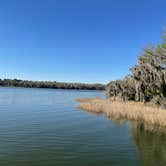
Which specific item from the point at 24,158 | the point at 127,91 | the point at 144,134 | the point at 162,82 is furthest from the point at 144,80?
the point at 24,158

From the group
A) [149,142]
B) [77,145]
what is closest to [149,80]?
[149,142]

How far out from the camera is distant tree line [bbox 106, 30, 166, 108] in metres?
38.2

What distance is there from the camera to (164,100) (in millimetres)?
37281

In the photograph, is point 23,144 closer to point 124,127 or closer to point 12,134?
point 12,134

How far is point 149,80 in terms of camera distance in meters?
40.3

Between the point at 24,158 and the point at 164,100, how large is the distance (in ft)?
91.2

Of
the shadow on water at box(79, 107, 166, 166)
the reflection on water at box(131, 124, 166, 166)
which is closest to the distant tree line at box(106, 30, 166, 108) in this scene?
the shadow on water at box(79, 107, 166, 166)

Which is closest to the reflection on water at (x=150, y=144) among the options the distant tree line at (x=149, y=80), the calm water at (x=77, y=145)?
the calm water at (x=77, y=145)

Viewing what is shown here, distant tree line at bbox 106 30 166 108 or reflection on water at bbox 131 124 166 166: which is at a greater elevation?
distant tree line at bbox 106 30 166 108

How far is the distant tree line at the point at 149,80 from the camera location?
125 feet

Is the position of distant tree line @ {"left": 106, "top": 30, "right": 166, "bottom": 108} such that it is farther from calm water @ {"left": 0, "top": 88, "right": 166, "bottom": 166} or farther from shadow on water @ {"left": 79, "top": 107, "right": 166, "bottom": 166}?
calm water @ {"left": 0, "top": 88, "right": 166, "bottom": 166}

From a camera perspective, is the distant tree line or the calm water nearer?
the calm water

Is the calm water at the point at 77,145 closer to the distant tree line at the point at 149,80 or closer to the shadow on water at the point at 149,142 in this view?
the shadow on water at the point at 149,142

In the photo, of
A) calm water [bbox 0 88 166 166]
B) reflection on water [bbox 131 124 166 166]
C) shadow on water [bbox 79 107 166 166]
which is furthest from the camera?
shadow on water [bbox 79 107 166 166]
